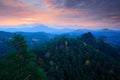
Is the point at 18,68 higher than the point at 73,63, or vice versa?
the point at 18,68

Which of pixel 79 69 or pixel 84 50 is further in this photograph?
pixel 84 50

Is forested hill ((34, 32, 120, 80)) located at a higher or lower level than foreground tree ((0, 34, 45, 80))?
lower

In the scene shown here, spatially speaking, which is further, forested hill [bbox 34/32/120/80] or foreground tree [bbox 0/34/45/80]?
forested hill [bbox 34/32/120/80]

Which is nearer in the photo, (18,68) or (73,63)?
(18,68)

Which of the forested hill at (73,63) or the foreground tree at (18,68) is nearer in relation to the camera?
the foreground tree at (18,68)

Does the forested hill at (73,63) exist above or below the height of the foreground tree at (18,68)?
below

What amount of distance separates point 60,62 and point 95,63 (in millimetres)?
31376

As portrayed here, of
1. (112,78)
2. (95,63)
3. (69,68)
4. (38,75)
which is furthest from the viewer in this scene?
(95,63)

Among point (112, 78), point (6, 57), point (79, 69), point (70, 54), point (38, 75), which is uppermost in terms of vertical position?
point (6, 57)

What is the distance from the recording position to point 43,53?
100 meters

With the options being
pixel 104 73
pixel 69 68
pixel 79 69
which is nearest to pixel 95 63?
pixel 104 73

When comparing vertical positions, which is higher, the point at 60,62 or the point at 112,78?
the point at 60,62

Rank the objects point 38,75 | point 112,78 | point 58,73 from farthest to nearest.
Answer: point 112,78, point 58,73, point 38,75

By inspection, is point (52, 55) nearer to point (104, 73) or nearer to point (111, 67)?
point (104, 73)
